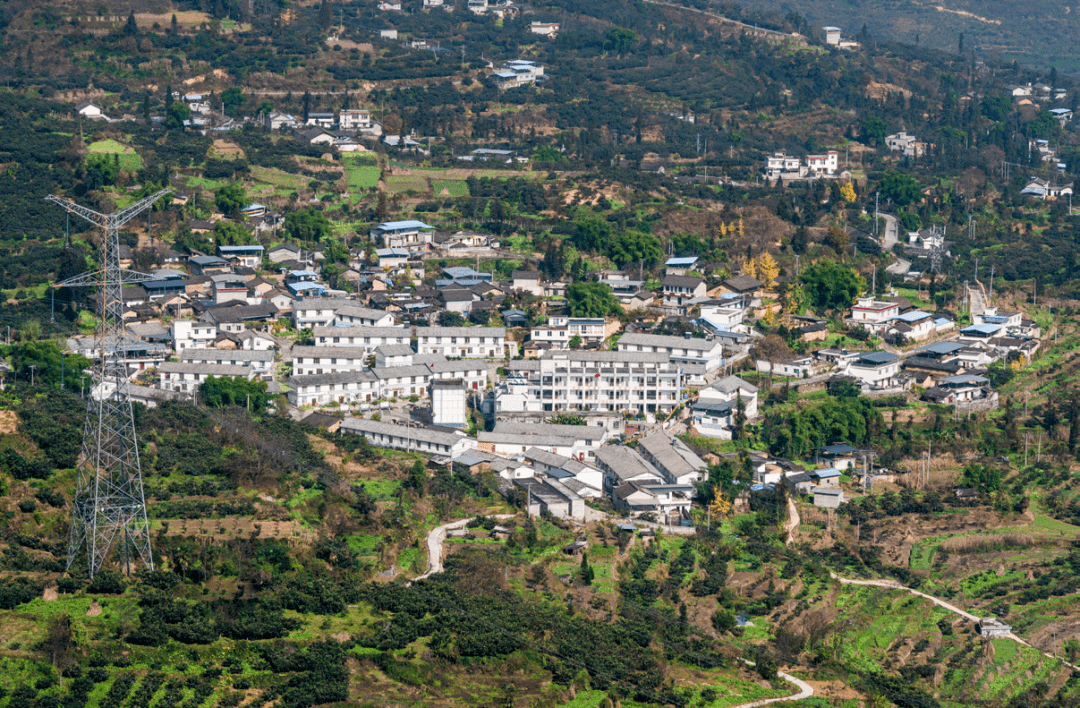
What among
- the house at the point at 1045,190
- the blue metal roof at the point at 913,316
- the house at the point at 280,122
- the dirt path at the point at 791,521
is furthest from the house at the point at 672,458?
the house at the point at 1045,190

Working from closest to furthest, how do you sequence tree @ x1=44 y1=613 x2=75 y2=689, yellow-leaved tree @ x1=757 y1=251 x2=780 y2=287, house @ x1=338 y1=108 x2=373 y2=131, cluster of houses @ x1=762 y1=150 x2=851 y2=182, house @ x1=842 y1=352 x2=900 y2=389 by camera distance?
tree @ x1=44 y1=613 x2=75 y2=689 → house @ x1=842 y1=352 x2=900 y2=389 → yellow-leaved tree @ x1=757 y1=251 x2=780 y2=287 → cluster of houses @ x1=762 y1=150 x2=851 y2=182 → house @ x1=338 y1=108 x2=373 y2=131

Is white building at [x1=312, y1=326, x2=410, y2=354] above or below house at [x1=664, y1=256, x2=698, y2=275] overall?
below

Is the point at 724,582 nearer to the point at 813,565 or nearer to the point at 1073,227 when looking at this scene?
the point at 813,565

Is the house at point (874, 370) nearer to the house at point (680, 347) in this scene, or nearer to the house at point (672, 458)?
the house at point (680, 347)

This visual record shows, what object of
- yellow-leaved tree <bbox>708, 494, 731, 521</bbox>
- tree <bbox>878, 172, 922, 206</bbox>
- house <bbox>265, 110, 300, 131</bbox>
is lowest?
yellow-leaved tree <bbox>708, 494, 731, 521</bbox>

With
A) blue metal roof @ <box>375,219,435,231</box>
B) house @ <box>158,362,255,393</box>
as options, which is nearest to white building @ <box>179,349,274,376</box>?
house @ <box>158,362,255,393</box>

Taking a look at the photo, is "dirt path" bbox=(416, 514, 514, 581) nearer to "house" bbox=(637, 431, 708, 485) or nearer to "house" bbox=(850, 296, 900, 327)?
"house" bbox=(637, 431, 708, 485)
